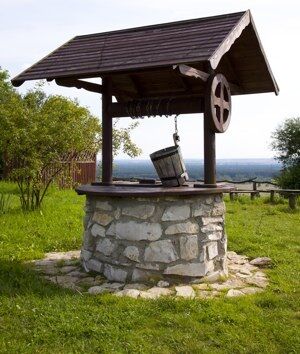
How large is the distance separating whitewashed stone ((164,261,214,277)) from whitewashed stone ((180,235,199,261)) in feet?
0.33

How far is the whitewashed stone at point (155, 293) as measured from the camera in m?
4.94

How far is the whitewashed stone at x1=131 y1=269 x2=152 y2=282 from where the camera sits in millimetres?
5410

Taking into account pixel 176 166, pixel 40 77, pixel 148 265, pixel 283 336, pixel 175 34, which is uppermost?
pixel 175 34

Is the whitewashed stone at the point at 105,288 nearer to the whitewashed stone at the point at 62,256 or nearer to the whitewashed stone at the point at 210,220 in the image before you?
the whitewashed stone at the point at 210,220

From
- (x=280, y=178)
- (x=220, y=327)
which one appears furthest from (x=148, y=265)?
(x=280, y=178)

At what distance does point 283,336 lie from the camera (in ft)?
13.1

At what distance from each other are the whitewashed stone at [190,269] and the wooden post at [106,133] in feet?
6.03

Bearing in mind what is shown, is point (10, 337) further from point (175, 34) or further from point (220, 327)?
point (175, 34)

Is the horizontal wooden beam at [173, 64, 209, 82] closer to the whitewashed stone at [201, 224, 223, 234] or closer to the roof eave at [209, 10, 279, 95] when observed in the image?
the roof eave at [209, 10, 279, 95]

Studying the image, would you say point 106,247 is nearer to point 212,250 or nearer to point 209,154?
point 212,250

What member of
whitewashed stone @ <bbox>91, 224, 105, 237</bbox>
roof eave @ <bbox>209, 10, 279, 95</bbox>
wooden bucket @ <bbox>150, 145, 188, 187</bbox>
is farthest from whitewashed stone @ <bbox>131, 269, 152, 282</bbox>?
roof eave @ <bbox>209, 10, 279, 95</bbox>

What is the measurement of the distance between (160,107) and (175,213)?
1551 millimetres

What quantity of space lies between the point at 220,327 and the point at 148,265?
1455 mm

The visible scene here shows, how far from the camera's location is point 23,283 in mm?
5227
